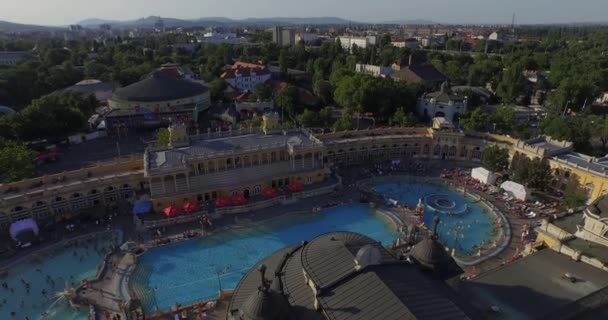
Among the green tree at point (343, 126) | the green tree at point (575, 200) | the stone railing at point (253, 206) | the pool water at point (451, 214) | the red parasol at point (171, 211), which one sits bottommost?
the pool water at point (451, 214)

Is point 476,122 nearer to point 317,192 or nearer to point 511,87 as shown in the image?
point 511,87

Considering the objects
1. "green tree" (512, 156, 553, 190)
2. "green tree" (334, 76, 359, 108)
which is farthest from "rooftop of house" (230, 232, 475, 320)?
"green tree" (334, 76, 359, 108)

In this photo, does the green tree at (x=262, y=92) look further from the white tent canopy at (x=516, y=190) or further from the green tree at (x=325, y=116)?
the white tent canopy at (x=516, y=190)

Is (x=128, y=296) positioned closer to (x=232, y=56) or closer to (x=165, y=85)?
(x=165, y=85)

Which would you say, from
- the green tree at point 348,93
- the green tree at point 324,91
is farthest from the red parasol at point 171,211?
the green tree at point 324,91

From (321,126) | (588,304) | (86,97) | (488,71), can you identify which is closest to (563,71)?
(488,71)

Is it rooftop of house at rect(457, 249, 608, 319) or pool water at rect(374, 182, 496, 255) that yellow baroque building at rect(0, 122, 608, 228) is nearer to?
pool water at rect(374, 182, 496, 255)

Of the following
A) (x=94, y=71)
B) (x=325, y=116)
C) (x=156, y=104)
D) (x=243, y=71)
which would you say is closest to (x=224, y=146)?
(x=325, y=116)
